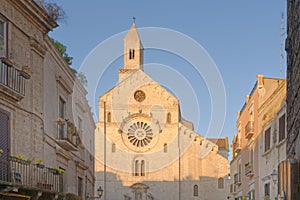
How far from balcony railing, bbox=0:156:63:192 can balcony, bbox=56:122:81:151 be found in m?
1.23

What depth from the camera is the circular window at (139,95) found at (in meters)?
57.4

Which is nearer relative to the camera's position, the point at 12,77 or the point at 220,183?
the point at 12,77

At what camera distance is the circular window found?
57.4m

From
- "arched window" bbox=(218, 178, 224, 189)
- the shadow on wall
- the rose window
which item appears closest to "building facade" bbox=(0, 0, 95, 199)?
the shadow on wall

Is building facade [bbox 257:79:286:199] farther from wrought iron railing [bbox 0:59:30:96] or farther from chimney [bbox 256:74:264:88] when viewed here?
wrought iron railing [bbox 0:59:30:96]

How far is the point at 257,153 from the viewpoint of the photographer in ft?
79.2

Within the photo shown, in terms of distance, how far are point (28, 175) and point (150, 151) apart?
1719 inches

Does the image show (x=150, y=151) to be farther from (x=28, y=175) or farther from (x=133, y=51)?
(x=28, y=175)

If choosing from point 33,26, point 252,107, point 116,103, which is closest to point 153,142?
point 116,103

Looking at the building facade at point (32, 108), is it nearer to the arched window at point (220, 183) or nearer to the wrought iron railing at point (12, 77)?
the wrought iron railing at point (12, 77)

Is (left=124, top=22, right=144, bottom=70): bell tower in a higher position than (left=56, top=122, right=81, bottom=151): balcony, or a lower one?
higher

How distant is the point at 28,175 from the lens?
12422 millimetres

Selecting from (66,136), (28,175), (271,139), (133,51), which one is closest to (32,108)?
(28,175)

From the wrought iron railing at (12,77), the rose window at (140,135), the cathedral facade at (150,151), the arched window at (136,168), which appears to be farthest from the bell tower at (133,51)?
the wrought iron railing at (12,77)
